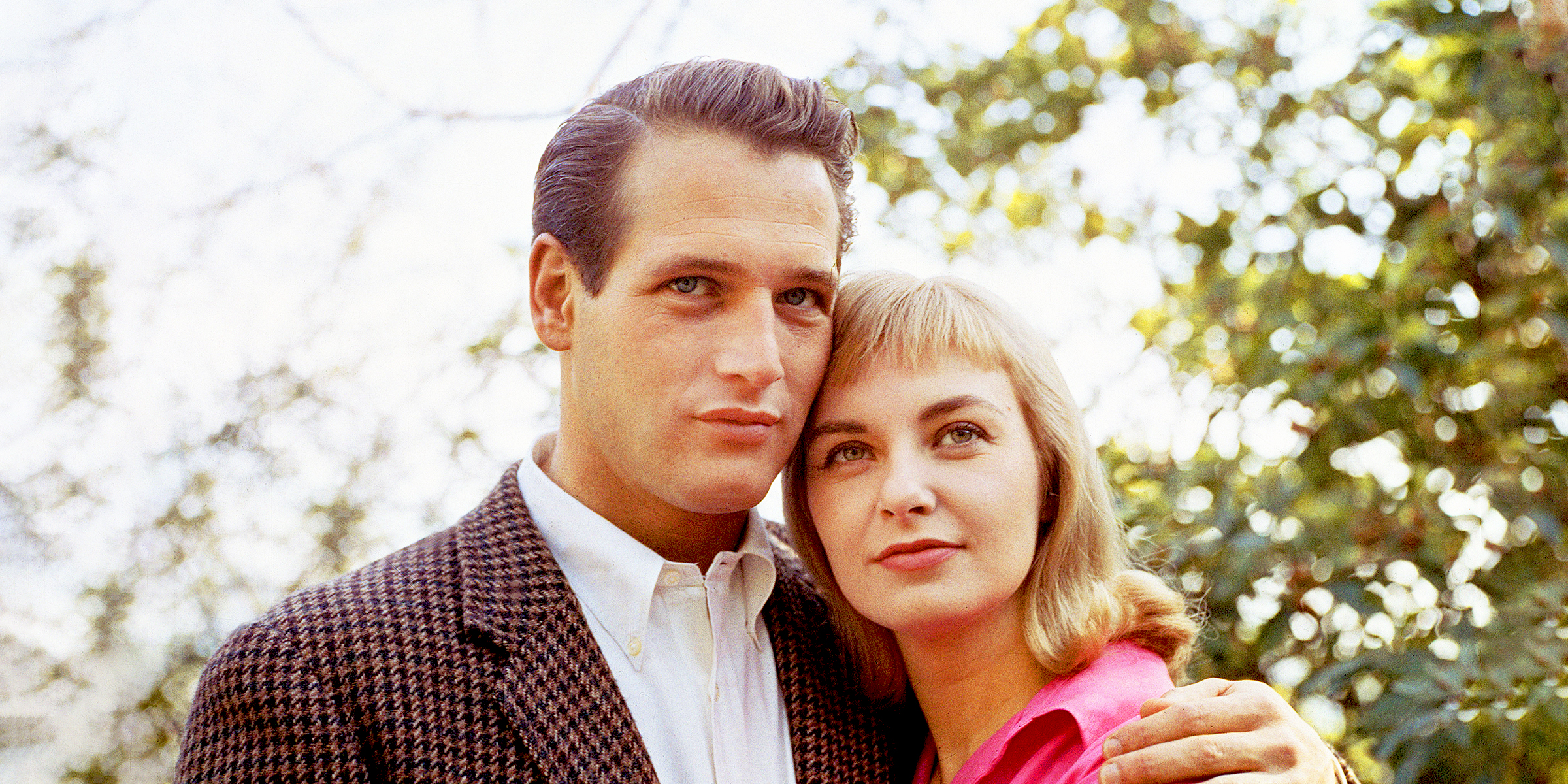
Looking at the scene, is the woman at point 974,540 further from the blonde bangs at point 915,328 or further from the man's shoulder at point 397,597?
the man's shoulder at point 397,597

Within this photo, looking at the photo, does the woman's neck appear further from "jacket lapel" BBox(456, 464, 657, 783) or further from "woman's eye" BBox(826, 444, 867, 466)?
"jacket lapel" BBox(456, 464, 657, 783)

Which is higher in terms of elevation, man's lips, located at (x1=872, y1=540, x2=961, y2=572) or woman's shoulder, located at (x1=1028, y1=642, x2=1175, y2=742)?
man's lips, located at (x1=872, y1=540, x2=961, y2=572)

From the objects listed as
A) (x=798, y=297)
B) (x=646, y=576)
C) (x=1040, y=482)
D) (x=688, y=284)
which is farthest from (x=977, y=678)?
(x=688, y=284)

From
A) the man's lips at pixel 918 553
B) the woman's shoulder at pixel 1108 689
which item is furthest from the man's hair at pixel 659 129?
the woman's shoulder at pixel 1108 689

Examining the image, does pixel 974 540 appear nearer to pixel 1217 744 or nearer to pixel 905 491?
pixel 905 491

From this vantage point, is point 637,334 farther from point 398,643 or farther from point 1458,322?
point 1458,322

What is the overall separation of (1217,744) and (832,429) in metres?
0.71

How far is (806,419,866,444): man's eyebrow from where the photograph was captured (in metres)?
1.79

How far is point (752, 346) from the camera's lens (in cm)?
173

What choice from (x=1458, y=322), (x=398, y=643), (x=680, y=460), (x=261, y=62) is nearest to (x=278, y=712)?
(x=398, y=643)

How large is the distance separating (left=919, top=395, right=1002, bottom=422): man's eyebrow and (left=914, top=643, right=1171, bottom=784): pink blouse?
0.46 meters

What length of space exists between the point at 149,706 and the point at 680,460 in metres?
2.11

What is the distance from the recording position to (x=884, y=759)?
1.91m

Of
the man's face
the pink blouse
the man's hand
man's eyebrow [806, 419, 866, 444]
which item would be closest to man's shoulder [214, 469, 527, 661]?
the man's face
